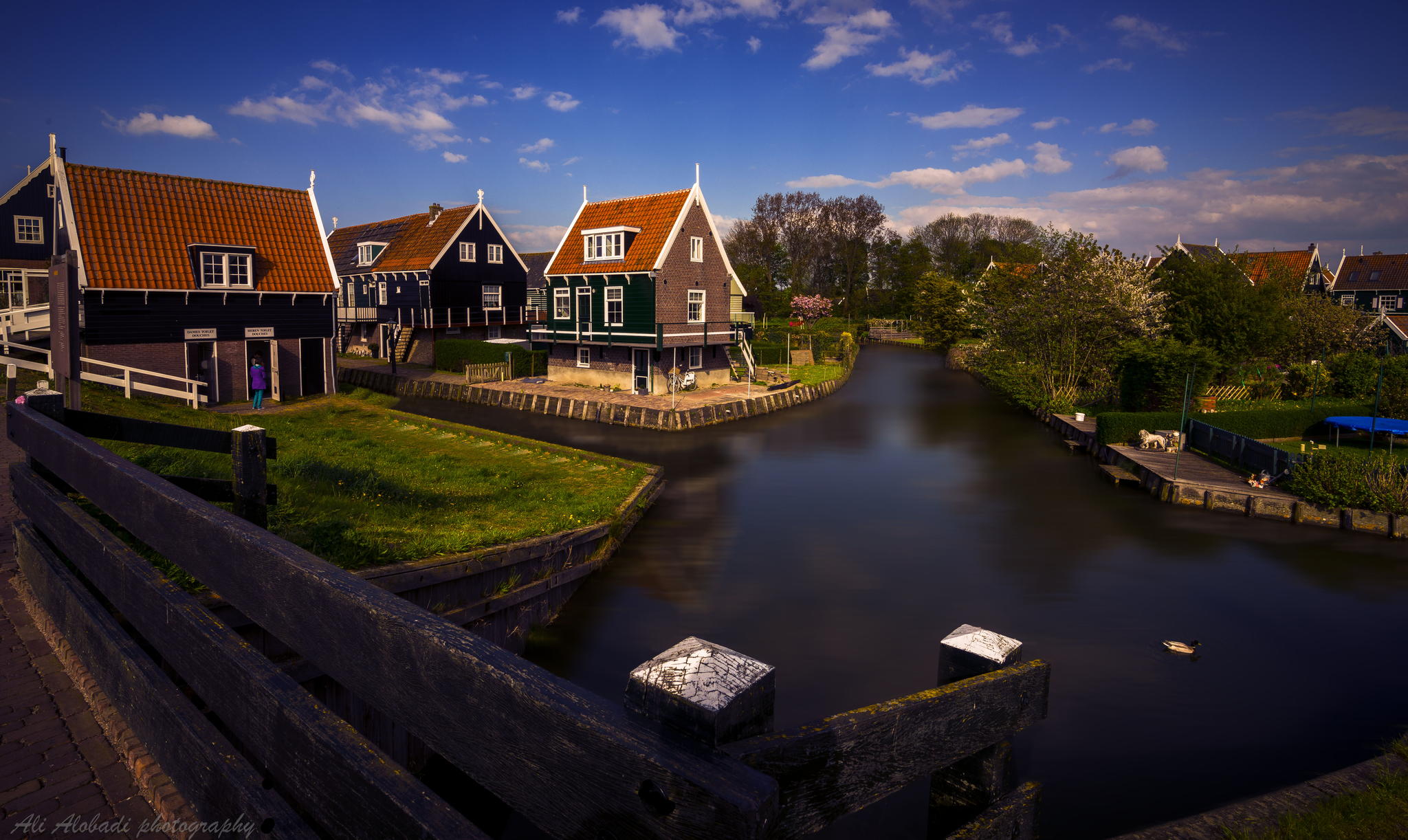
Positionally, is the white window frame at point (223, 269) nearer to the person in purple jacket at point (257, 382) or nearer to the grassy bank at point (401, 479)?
the person in purple jacket at point (257, 382)

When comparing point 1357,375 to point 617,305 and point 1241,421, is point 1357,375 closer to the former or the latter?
point 1241,421

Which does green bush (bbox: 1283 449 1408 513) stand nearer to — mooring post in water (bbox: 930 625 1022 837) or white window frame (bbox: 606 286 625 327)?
mooring post in water (bbox: 930 625 1022 837)

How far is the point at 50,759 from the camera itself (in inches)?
133

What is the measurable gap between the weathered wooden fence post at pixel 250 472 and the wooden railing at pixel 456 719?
79cm

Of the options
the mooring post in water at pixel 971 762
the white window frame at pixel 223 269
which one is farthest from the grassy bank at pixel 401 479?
the mooring post in water at pixel 971 762

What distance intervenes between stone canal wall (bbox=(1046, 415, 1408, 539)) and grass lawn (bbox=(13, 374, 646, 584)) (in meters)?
13.4

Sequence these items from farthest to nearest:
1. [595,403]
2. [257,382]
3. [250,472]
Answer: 1. [595,403]
2. [257,382]
3. [250,472]

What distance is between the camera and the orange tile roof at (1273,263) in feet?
122

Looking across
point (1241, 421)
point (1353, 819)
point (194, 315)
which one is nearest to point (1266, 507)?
point (1241, 421)

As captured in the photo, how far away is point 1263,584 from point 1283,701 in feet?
15.7

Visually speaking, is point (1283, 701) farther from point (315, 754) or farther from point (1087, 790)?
point (315, 754)

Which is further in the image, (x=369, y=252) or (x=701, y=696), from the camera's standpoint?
(x=369, y=252)

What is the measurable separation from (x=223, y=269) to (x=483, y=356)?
1467cm

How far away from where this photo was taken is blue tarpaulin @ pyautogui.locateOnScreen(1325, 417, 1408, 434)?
19797 millimetres
